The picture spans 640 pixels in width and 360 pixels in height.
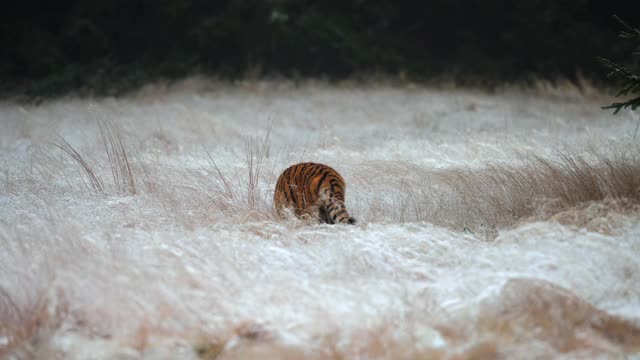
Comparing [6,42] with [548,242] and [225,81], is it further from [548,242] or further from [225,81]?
[548,242]

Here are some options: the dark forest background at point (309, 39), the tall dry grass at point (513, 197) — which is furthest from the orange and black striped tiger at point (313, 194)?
the dark forest background at point (309, 39)

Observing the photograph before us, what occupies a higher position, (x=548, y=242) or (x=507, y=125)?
(x=548, y=242)

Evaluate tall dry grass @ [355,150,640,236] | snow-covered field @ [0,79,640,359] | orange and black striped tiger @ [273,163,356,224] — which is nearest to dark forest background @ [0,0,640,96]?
snow-covered field @ [0,79,640,359]

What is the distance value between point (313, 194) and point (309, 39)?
1214cm

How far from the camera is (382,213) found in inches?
200

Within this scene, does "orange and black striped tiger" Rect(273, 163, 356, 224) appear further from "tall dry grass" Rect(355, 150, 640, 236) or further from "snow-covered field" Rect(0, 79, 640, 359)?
"tall dry grass" Rect(355, 150, 640, 236)

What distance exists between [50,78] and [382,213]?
37.1ft

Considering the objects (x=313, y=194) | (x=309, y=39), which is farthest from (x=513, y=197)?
(x=309, y=39)

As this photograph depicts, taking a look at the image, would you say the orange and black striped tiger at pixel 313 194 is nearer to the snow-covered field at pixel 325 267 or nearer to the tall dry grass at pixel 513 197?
the snow-covered field at pixel 325 267

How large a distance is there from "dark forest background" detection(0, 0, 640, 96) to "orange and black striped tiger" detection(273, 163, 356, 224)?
10268 millimetres

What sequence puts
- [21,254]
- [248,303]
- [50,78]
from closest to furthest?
[248,303], [21,254], [50,78]

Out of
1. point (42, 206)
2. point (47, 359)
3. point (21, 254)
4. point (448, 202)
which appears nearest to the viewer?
point (47, 359)

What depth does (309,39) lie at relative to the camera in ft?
53.0

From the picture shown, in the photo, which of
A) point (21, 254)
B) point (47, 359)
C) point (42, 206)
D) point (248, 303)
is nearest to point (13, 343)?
point (47, 359)
